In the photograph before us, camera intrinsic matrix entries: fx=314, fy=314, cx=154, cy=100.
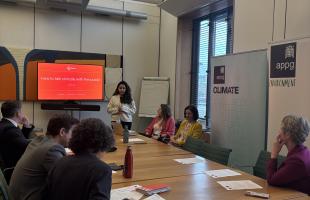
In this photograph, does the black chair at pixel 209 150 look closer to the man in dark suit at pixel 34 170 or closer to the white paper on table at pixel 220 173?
the white paper on table at pixel 220 173

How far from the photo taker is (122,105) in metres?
5.90

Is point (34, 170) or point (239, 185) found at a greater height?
point (34, 170)

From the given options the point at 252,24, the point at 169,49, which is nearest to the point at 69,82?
the point at 169,49

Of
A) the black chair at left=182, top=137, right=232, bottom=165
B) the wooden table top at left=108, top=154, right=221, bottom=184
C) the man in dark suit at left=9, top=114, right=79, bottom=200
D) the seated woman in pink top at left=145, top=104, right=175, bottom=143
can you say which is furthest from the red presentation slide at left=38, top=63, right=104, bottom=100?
the man in dark suit at left=9, top=114, right=79, bottom=200

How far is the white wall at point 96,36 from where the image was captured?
6132mm

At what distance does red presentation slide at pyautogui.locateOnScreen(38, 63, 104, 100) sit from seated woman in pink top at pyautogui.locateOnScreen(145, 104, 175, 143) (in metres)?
1.93

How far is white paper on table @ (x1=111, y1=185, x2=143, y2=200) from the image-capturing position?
193cm

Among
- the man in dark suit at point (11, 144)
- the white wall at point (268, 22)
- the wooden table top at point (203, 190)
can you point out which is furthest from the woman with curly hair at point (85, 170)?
the white wall at point (268, 22)

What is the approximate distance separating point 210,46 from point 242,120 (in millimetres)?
2324

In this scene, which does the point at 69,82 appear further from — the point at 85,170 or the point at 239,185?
the point at 85,170

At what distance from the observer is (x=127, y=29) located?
7.08m

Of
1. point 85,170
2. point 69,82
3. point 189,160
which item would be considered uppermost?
point 69,82

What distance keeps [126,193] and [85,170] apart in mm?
547

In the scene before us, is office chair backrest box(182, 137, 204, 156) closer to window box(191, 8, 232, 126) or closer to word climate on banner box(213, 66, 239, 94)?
word climate on banner box(213, 66, 239, 94)
